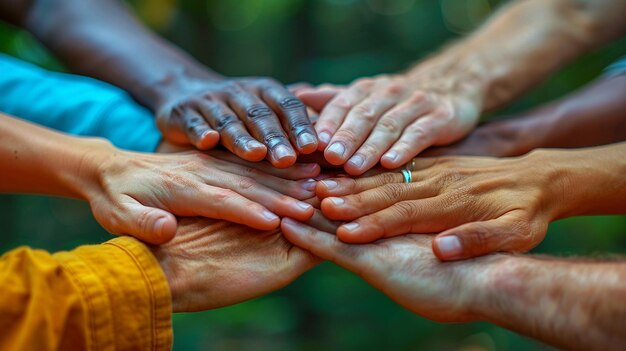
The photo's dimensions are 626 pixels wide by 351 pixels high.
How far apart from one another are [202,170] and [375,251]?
1.24ft

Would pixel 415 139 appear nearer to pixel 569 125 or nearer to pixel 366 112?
pixel 366 112

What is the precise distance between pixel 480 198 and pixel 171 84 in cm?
78

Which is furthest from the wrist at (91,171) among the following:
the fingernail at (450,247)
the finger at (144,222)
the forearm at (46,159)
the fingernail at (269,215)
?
the fingernail at (450,247)

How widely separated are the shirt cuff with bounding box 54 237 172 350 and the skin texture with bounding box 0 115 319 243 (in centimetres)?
11

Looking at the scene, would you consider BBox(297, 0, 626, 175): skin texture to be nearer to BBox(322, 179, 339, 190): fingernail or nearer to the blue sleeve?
BBox(322, 179, 339, 190): fingernail

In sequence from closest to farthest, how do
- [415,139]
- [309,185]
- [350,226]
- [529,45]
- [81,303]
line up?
[81,303] < [350,226] < [309,185] < [415,139] < [529,45]

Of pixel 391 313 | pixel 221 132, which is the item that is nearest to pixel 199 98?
pixel 221 132

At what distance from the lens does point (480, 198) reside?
1.22 m

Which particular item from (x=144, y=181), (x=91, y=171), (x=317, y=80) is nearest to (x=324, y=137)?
(x=144, y=181)

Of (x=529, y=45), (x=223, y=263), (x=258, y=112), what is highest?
(x=529, y=45)

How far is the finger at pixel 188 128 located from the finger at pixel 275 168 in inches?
1.9

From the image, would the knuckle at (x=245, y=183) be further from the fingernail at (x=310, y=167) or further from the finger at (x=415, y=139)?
the finger at (x=415, y=139)

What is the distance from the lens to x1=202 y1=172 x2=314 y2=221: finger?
119 centimetres

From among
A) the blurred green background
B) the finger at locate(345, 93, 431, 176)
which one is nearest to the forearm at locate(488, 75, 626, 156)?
the finger at locate(345, 93, 431, 176)
